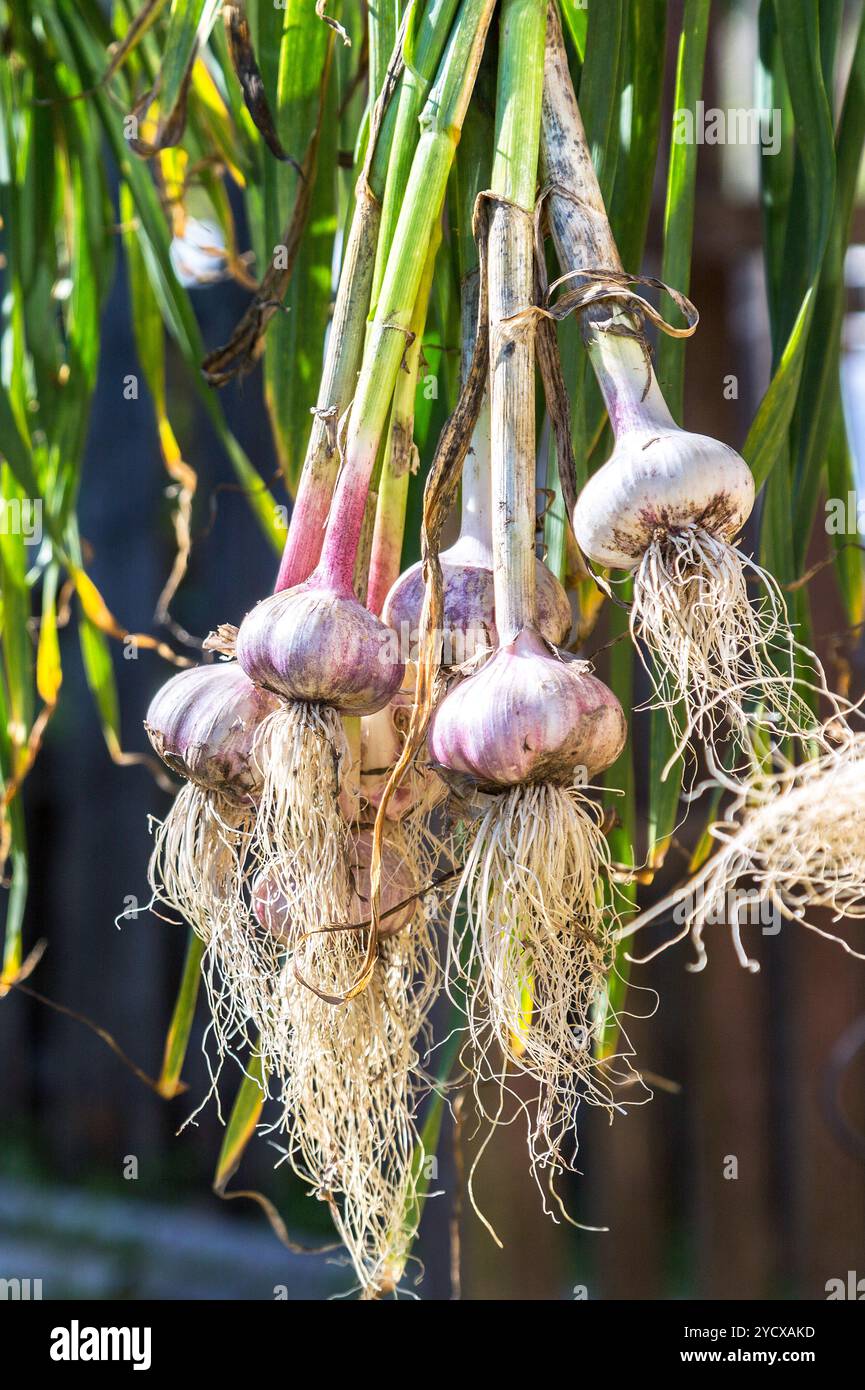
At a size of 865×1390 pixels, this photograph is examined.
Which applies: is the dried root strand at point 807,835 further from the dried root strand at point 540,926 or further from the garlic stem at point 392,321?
the garlic stem at point 392,321

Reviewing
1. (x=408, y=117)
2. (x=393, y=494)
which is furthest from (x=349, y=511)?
(x=408, y=117)

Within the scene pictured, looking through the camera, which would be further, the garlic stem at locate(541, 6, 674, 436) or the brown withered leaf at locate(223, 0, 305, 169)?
the brown withered leaf at locate(223, 0, 305, 169)

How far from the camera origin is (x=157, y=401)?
2.27 feet

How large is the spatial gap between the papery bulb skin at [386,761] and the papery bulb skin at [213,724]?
4 cm

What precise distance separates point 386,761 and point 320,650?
0.08m

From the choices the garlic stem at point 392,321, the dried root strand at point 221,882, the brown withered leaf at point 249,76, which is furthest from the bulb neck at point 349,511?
the brown withered leaf at point 249,76

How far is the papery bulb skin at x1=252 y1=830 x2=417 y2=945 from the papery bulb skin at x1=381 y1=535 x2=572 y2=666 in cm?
8

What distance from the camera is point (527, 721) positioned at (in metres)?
0.34

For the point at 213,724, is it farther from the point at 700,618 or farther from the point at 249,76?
the point at 249,76

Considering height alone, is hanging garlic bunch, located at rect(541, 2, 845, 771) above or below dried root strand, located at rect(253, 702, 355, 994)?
above

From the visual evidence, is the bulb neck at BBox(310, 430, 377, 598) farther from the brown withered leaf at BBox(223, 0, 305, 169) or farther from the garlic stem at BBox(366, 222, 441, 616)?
the brown withered leaf at BBox(223, 0, 305, 169)

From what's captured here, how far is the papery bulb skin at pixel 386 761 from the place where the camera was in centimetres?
42

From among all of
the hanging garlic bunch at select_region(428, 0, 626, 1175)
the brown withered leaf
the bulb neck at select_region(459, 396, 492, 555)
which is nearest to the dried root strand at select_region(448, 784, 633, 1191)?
the hanging garlic bunch at select_region(428, 0, 626, 1175)

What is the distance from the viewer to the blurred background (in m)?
1.36
